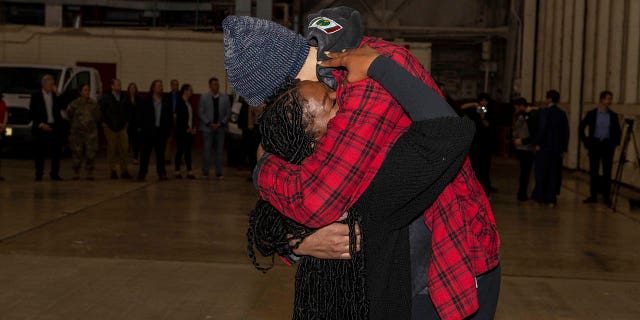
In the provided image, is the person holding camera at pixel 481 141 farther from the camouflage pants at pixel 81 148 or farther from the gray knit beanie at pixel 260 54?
the gray knit beanie at pixel 260 54

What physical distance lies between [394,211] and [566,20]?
22.6 meters

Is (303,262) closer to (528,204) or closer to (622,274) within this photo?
(622,274)

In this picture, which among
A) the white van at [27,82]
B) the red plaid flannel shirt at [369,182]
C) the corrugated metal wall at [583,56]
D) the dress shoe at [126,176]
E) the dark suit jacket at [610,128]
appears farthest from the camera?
the white van at [27,82]

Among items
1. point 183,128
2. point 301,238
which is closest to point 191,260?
point 301,238

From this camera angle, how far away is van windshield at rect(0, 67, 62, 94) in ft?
76.1

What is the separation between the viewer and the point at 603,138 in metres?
15.2

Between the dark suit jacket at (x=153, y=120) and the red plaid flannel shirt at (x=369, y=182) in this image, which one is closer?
the red plaid flannel shirt at (x=369, y=182)

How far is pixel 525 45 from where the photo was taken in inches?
1131

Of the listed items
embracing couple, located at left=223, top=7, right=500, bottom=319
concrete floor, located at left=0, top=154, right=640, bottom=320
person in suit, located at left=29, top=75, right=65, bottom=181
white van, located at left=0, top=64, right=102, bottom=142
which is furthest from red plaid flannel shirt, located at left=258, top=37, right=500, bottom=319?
white van, located at left=0, top=64, right=102, bottom=142

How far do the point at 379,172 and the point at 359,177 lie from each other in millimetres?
49

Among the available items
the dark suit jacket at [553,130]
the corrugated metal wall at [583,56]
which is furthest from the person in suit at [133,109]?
the corrugated metal wall at [583,56]

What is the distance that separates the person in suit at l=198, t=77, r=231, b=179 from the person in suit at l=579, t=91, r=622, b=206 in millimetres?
6545

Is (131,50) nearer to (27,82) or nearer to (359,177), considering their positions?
(27,82)

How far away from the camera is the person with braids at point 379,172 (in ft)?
7.33
